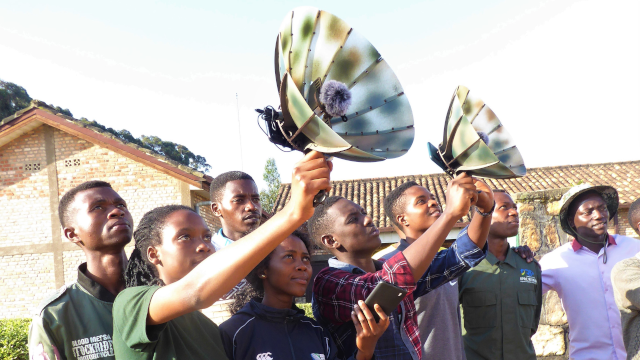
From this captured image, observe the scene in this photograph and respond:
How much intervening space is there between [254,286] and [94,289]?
0.76 meters

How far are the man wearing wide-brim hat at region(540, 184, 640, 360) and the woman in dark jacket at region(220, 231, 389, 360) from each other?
8.09 ft

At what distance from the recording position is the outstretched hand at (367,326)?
7.61 feet

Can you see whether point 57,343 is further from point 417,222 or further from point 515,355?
point 515,355

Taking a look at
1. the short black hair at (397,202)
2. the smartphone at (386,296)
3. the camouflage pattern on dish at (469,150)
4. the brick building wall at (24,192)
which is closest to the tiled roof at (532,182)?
the brick building wall at (24,192)

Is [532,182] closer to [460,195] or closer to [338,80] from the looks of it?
[460,195]

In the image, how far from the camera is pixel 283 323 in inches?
102

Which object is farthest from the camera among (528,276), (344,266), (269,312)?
(528,276)

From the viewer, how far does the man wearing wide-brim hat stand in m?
4.16

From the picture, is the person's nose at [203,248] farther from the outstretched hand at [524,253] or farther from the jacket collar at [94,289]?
the outstretched hand at [524,253]

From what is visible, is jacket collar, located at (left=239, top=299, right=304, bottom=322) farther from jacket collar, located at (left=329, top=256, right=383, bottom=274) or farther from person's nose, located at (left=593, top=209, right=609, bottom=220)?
person's nose, located at (left=593, top=209, right=609, bottom=220)

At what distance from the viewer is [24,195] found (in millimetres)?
12500

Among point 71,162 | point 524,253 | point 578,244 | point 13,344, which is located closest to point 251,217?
point 524,253

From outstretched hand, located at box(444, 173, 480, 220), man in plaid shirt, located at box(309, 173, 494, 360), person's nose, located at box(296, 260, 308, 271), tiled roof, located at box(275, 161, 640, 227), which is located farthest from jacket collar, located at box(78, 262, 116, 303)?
tiled roof, located at box(275, 161, 640, 227)

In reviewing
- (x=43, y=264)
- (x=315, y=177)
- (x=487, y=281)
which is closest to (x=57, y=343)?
(x=315, y=177)
